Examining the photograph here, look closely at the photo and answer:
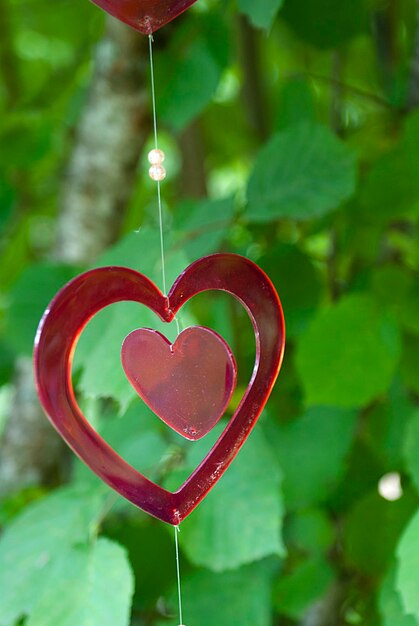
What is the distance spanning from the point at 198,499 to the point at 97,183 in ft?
1.60

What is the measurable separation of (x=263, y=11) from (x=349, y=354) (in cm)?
24

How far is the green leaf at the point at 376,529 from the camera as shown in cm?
60

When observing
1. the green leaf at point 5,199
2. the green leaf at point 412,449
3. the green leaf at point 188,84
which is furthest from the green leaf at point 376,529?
the green leaf at point 5,199

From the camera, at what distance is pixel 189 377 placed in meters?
0.35

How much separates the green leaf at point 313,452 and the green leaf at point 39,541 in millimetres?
156

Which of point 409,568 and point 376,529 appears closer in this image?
point 409,568

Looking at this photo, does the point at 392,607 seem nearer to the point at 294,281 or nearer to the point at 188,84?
the point at 294,281

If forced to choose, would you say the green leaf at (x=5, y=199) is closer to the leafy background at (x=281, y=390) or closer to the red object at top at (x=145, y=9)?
the leafy background at (x=281, y=390)

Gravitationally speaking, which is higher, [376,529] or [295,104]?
[295,104]

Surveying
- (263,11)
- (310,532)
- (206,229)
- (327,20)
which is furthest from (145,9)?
(310,532)

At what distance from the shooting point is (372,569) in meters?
0.62

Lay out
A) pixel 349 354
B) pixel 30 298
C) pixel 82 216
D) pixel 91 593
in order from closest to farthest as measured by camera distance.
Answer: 1. pixel 91 593
2. pixel 349 354
3. pixel 30 298
4. pixel 82 216

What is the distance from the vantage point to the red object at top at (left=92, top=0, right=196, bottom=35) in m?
Answer: 0.34

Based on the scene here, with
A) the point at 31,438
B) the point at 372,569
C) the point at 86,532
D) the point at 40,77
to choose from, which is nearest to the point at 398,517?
the point at 372,569
